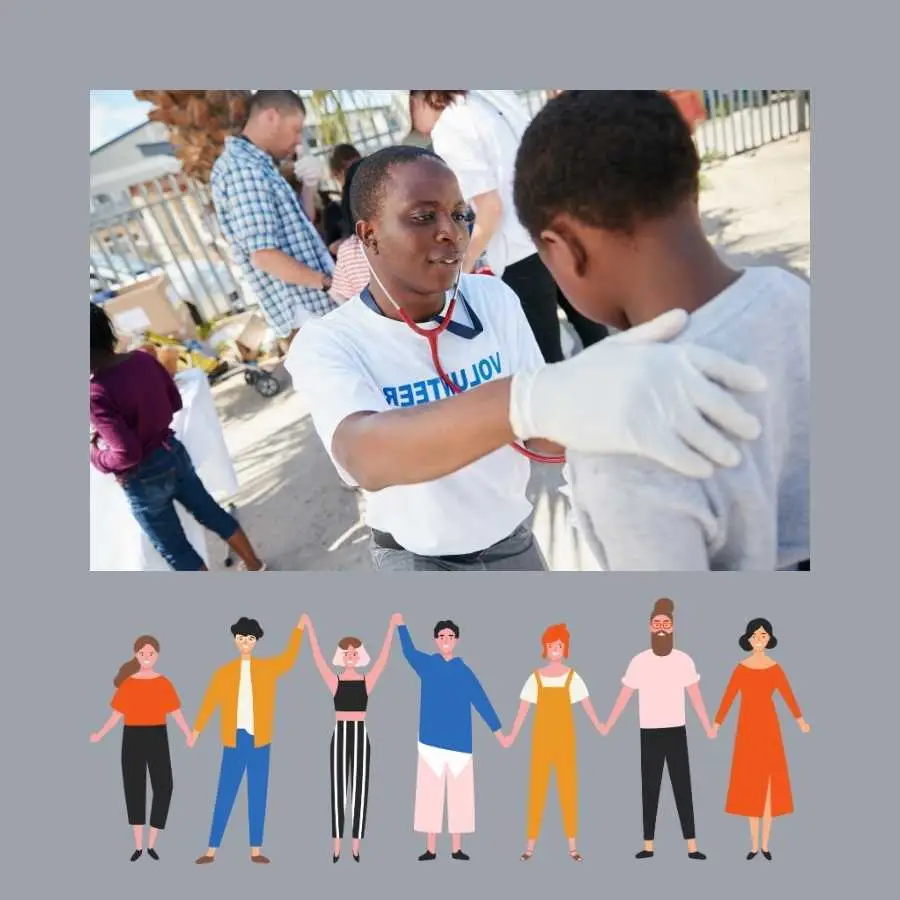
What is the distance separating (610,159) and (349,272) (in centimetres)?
195

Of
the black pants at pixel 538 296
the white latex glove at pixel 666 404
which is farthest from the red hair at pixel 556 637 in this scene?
the white latex glove at pixel 666 404

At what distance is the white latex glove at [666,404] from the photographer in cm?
103

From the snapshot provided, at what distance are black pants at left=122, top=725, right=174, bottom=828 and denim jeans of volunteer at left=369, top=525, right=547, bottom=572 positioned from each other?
963 millimetres

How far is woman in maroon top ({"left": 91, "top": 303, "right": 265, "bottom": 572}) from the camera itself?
2576 millimetres

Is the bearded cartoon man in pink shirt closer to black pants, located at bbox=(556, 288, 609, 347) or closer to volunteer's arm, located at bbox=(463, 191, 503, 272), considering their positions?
volunteer's arm, located at bbox=(463, 191, 503, 272)

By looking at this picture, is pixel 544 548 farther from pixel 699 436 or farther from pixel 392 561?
pixel 699 436

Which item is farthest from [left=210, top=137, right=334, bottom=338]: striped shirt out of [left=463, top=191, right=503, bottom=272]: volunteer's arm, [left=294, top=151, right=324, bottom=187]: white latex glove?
[left=463, top=191, right=503, bottom=272]: volunteer's arm

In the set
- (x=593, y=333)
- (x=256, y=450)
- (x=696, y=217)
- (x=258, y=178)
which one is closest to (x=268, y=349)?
(x=256, y=450)

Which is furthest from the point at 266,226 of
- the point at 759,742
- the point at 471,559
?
the point at 759,742

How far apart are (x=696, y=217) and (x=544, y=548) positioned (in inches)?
71.5

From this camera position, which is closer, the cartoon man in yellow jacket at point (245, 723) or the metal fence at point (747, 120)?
the cartoon man in yellow jacket at point (245, 723)

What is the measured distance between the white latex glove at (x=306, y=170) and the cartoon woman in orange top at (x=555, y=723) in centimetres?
230

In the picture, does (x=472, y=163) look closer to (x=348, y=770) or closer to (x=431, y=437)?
(x=431, y=437)

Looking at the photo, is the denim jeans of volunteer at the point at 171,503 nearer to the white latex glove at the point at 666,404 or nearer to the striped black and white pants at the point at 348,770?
the striped black and white pants at the point at 348,770
